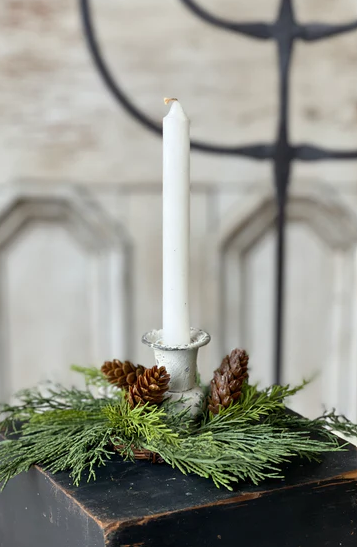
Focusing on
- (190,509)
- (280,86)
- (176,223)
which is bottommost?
(190,509)

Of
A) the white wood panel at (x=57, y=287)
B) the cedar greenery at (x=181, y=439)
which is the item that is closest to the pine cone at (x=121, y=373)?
the cedar greenery at (x=181, y=439)

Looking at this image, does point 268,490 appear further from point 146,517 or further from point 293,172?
point 293,172

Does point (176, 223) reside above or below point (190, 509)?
above

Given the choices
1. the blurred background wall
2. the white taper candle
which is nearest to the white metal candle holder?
the white taper candle

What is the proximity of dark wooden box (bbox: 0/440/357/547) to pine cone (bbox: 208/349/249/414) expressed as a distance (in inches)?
2.1

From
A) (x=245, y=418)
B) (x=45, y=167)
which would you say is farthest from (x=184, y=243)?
(x=45, y=167)

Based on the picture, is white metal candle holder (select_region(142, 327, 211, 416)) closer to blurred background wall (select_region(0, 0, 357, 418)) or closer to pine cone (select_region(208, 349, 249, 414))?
pine cone (select_region(208, 349, 249, 414))

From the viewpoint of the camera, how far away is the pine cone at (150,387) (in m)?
0.40

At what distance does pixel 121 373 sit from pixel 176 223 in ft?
0.35

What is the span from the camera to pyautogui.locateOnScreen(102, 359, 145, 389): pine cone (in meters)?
0.43

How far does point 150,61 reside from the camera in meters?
0.90

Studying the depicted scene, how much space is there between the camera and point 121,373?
0.43m

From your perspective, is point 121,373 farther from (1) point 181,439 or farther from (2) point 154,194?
(2) point 154,194

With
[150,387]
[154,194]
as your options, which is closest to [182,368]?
[150,387]
